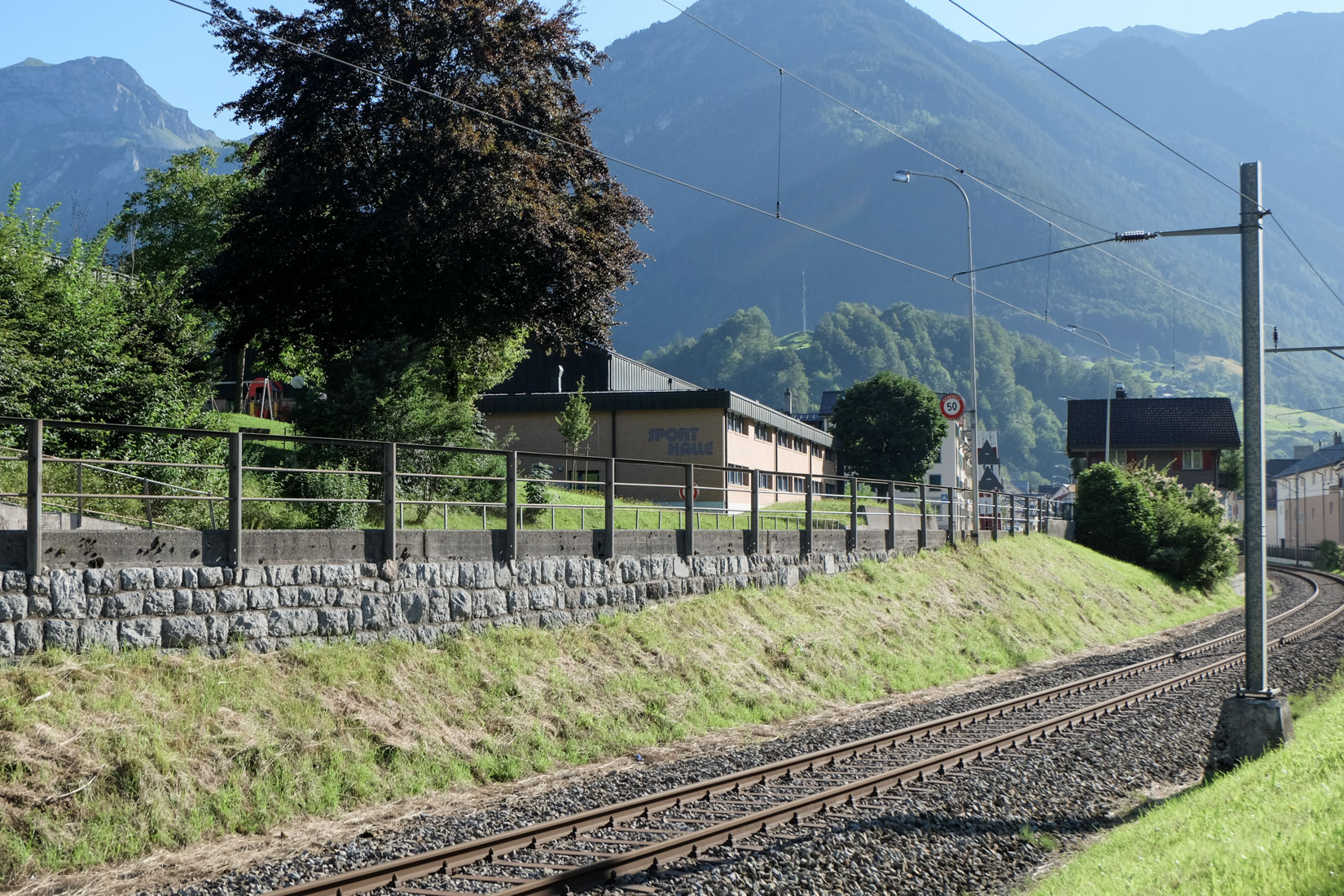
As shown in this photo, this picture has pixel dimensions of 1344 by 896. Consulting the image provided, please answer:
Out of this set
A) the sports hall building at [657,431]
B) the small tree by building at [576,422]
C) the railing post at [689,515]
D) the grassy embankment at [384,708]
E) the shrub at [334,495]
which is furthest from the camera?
the sports hall building at [657,431]

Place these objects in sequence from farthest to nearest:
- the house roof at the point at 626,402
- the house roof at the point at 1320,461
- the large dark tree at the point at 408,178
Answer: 1. the house roof at the point at 1320,461
2. the house roof at the point at 626,402
3. the large dark tree at the point at 408,178

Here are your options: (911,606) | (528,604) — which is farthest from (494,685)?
(911,606)

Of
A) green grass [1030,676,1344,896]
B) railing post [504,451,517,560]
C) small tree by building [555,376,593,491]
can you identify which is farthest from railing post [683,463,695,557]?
small tree by building [555,376,593,491]

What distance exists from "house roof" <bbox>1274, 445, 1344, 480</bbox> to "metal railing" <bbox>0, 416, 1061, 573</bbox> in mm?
59803

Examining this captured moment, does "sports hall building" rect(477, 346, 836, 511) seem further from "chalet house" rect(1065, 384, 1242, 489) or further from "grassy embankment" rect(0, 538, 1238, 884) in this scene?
"chalet house" rect(1065, 384, 1242, 489)

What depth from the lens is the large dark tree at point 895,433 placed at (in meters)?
69.6

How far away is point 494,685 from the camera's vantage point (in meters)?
12.1

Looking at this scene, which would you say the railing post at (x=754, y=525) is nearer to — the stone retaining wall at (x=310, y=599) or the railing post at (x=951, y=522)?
the stone retaining wall at (x=310, y=599)

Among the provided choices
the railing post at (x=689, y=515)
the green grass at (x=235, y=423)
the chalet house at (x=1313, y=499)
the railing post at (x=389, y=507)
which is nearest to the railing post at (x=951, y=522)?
the railing post at (x=689, y=515)

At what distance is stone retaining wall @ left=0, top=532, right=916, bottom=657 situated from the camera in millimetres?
8945

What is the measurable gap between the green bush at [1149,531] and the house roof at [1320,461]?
147 feet

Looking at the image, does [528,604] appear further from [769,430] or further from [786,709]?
[769,430]

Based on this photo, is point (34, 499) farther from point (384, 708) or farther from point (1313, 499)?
point (1313, 499)

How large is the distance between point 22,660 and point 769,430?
40.4 meters
